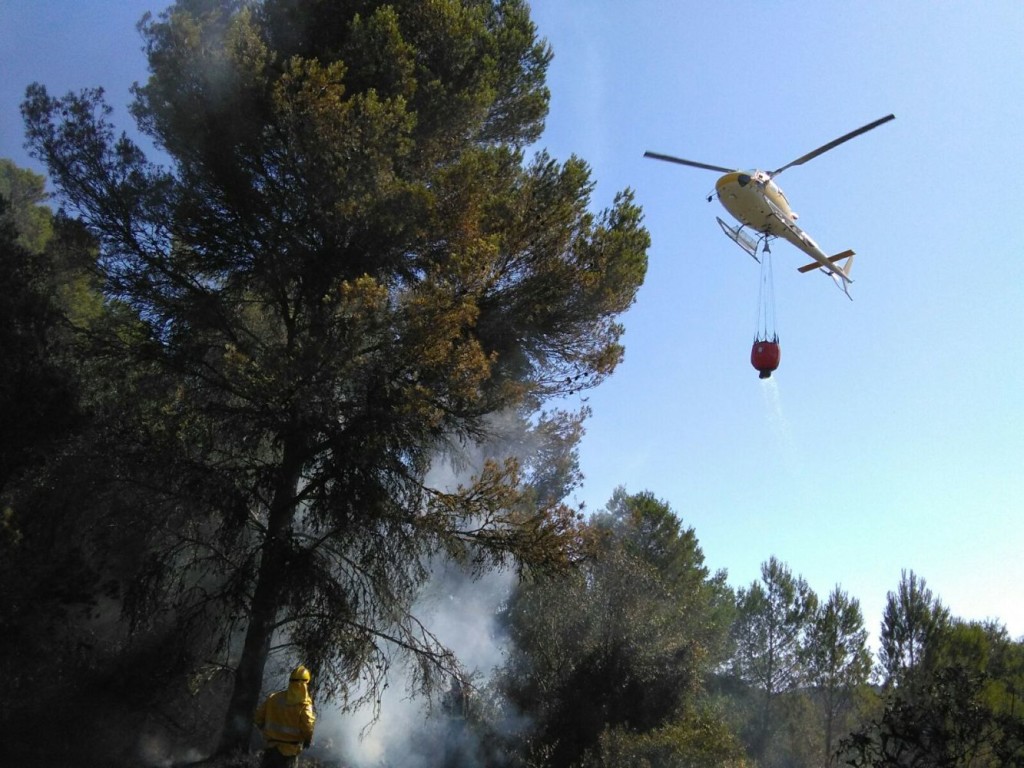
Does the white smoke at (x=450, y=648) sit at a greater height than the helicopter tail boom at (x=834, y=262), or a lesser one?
lesser

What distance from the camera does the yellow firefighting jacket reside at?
8227 mm

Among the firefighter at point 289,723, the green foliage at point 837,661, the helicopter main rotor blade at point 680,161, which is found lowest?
the firefighter at point 289,723

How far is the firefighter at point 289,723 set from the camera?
8.23 metres

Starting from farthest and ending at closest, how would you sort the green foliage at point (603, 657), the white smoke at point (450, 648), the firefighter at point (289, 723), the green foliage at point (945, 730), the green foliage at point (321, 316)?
the green foliage at point (603, 657), the white smoke at point (450, 648), the green foliage at point (321, 316), the firefighter at point (289, 723), the green foliage at point (945, 730)

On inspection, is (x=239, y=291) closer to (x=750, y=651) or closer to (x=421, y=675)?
(x=421, y=675)

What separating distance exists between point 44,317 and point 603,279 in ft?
27.4

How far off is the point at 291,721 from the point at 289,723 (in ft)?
0.09

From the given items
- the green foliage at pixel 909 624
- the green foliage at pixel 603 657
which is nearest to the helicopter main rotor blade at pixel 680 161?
the green foliage at pixel 603 657

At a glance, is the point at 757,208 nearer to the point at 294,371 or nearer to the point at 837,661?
the point at 294,371

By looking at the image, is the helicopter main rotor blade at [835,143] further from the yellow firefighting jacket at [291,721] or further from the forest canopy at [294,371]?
the yellow firefighting jacket at [291,721]

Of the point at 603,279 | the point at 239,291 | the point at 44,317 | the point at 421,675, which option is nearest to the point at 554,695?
the point at 421,675

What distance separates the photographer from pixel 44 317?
40.2ft

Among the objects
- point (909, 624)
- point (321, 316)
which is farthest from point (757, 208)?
point (909, 624)

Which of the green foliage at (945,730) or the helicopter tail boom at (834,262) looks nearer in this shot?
the green foliage at (945,730)
